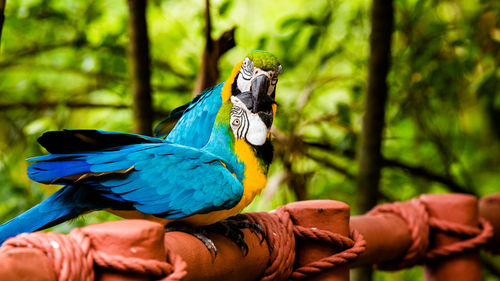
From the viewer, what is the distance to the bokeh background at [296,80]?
1.58 meters

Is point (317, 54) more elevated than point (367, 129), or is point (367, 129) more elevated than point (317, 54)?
point (317, 54)

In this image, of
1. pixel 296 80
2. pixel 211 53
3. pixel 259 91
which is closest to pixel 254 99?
pixel 259 91

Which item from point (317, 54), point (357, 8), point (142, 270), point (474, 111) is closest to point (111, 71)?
point (317, 54)

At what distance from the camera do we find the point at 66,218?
0.65 metres

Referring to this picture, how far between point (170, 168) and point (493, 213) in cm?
83

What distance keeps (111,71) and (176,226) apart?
1.12 metres

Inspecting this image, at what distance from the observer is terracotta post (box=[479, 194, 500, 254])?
1191 mm

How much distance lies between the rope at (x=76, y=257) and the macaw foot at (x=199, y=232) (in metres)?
0.15

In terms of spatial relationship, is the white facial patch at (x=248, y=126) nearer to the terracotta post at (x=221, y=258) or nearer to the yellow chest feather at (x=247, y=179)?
the yellow chest feather at (x=247, y=179)

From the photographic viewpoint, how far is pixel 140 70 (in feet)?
4.08

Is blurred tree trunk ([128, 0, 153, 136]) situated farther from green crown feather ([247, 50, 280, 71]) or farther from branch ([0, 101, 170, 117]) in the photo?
green crown feather ([247, 50, 280, 71])

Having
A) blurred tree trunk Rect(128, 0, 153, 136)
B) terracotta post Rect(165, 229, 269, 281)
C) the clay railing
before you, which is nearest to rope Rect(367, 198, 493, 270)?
the clay railing

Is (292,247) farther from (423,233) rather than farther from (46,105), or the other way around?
(46,105)

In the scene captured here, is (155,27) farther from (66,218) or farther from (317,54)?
(66,218)
